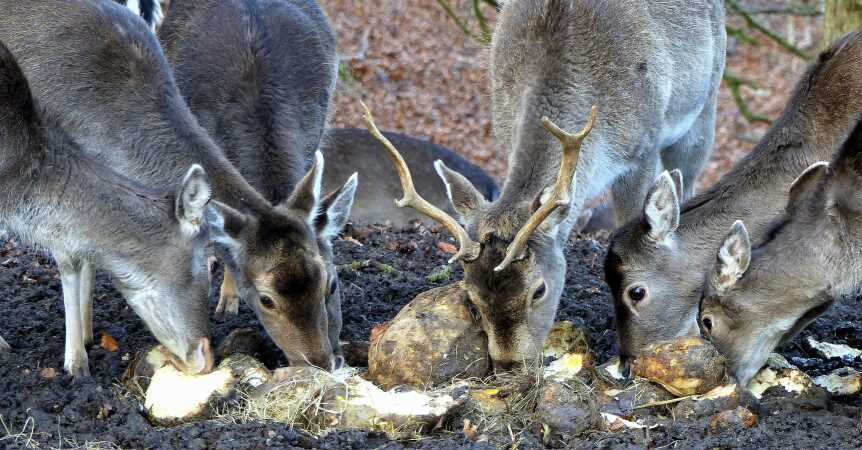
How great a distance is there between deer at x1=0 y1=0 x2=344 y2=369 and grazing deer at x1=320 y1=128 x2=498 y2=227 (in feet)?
17.6

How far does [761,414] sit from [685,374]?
47 centimetres

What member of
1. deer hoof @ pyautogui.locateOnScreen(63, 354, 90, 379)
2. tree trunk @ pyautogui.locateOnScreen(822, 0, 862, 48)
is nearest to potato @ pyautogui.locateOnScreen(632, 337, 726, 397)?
deer hoof @ pyautogui.locateOnScreen(63, 354, 90, 379)

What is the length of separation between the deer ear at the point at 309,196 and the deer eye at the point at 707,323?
2.42 metres

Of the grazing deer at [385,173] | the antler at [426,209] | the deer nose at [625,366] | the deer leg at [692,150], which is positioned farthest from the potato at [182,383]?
the grazing deer at [385,173]

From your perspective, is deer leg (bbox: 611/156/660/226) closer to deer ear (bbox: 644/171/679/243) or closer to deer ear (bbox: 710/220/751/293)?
deer ear (bbox: 644/171/679/243)

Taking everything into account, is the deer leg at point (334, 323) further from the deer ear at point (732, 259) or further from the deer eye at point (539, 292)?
the deer ear at point (732, 259)

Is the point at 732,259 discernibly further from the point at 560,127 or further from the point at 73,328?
the point at 73,328

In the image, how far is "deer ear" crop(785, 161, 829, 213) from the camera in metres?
6.76

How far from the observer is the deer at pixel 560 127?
6.92 metres

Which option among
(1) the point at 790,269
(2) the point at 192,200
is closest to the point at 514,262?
(1) the point at 790,269

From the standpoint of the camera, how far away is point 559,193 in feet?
22.5

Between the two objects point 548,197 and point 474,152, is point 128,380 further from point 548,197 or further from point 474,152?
point 474,152

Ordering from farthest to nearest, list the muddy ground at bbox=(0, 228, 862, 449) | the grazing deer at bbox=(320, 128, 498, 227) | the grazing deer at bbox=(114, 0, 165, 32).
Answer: the grazing deer at bbox=(320, 128, 498, 227) < the grazing deer at bbox=(114, 0, 165, 32) < the muddy ground at bbox=(0, 228, 862, 449)

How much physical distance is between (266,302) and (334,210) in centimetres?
75
